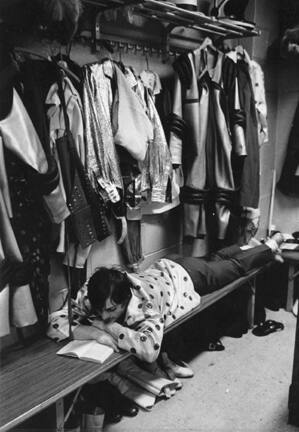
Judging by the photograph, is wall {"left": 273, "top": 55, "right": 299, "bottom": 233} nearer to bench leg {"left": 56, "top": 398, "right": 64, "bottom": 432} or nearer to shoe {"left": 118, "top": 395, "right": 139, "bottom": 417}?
shoe {"left": 118, "top": 395, "right": 139, "bottom": 417}

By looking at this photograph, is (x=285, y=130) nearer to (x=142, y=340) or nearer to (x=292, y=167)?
(x=292, y=167)

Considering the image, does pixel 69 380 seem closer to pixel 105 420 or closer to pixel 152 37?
pixel 105 420

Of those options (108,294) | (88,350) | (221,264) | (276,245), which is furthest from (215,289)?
(88,350)

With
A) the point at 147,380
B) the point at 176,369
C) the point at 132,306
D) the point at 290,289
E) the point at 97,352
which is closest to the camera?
the point at 97,352

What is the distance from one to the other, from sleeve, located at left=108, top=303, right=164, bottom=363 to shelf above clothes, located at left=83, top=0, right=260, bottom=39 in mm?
1402

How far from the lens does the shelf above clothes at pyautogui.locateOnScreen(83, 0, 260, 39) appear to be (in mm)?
2029

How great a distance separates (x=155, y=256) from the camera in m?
2.79

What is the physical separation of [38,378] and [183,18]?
1.89m

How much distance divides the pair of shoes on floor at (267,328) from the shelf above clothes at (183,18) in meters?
1.84

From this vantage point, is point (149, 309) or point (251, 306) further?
point (251, 306)

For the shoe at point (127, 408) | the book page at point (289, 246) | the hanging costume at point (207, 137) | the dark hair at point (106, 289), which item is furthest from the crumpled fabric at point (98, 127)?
the book page at point (289, 246)

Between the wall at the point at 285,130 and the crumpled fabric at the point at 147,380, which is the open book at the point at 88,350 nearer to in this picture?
the crumpled fabric at the point at 147,380

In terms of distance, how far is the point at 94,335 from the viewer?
1.87m

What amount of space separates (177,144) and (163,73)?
460 millimetres
